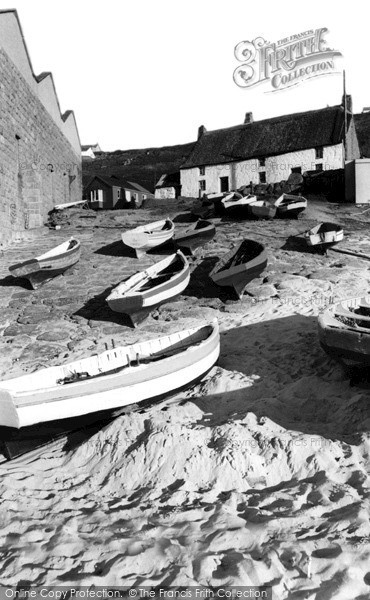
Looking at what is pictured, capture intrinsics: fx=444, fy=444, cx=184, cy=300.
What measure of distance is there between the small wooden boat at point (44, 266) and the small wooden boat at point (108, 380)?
19.2ft

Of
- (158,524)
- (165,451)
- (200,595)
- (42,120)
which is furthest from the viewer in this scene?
(42,120)

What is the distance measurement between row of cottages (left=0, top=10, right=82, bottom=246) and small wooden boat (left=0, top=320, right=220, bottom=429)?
1072 centimetres

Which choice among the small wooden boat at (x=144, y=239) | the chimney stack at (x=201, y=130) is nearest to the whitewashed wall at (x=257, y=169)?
the chimney stack at (x=201, y=130)

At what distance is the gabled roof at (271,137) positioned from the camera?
36.0m

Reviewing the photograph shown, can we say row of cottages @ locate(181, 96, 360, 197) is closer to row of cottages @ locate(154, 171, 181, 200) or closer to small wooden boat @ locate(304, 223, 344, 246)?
row of cottages @ locate(154, 171, 181, 200)

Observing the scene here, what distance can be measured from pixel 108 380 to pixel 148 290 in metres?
4.09

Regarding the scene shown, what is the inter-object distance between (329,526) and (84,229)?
1779 centimetres

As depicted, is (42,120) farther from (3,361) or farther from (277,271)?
(3,361)

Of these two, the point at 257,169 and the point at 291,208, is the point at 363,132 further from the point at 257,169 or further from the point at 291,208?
the point at 291,208

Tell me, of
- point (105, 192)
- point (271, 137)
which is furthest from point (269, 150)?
point (105, 192)

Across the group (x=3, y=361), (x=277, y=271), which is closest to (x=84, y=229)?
(x=277, y=271)

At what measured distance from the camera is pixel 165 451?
5258mm

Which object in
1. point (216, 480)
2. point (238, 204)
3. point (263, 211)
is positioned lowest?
point (216, 480)

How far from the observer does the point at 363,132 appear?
157 feet
